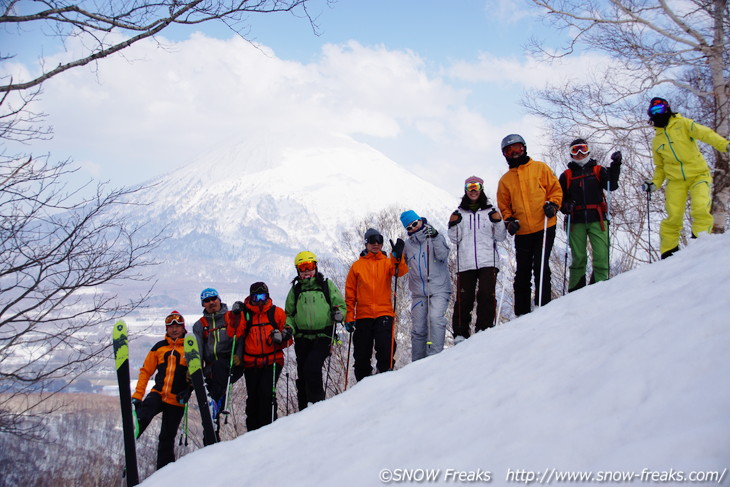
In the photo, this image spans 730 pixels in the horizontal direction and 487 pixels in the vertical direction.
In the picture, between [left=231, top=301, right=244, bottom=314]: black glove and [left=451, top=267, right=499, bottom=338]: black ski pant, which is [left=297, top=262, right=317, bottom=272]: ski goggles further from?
[left=451, top=267, right=499, bottom=338]: black ski pant

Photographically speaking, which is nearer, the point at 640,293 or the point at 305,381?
the point at 640,293

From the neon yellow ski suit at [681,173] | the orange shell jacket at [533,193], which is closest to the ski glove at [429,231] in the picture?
the orange shell jacket at [533,193]

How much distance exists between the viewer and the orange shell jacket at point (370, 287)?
621 centimetres

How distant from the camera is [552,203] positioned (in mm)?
5652

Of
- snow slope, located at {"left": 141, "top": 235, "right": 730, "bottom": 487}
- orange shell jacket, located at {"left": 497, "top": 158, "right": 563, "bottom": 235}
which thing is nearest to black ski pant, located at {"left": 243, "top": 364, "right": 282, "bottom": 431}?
snow slope, located at {"left": 141, "top": 235, "right": 730, "bottom": 487}

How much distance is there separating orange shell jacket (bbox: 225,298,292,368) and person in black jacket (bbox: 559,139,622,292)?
365 centimetres

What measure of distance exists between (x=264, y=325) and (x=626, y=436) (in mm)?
4568

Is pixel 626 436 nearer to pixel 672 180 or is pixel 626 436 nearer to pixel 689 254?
pixel 689 254

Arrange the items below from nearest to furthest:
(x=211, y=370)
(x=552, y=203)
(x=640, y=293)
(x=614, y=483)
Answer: (x=614, y=483)
(x=640, y=293)
(x=552, y=203)
(x=211, y=370)

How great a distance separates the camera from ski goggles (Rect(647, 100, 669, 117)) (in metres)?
5.84

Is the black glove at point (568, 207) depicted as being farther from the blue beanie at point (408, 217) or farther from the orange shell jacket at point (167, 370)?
the orange shell jacket at point (167, 370)

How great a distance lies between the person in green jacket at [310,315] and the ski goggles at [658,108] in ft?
14.2

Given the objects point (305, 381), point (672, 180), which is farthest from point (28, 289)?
point (672, 180)

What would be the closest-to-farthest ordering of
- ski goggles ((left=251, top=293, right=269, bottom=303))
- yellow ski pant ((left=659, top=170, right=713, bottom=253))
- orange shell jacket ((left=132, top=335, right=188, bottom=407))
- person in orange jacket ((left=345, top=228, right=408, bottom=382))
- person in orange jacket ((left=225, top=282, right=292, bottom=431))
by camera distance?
yellow ski pant ((left=659, top=170, right=713, bottom=253)) → orange shell jacket ((left=132, top=335, right=188, bottom=407)) → person in orange jacket ((left=225, top=282, right=292, bottom=431)) → ski goggles ((left=251, top=293, right=269, bottom=303)) → person in orange jacket ((left=345, top=228, right=408, bottom=382))
